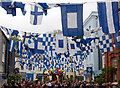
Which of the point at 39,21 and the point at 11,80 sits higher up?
the point at 39,21

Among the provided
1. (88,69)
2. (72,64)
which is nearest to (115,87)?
(72,64)

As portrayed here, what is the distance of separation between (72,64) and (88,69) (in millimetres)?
6770

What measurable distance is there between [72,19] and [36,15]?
2.81m

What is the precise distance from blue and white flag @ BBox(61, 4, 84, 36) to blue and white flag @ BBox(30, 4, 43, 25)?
85.3 inches

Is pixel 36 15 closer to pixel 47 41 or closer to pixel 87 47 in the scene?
pixel 47 41

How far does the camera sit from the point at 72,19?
15234 millimetres

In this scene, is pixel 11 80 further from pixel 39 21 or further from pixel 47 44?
pixel 39 21

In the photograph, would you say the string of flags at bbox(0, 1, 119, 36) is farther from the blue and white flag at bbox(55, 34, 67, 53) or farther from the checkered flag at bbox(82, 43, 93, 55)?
the checkered flag at bbox(82, 43, 93, 55)

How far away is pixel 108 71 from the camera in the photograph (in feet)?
98.4

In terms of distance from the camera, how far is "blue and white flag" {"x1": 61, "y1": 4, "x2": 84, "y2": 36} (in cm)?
1508

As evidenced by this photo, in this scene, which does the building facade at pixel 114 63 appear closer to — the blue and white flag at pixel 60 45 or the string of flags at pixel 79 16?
the blue and white flag at pixel 60 45

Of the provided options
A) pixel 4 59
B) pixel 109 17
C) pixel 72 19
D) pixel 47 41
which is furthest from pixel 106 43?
pixel 4 59

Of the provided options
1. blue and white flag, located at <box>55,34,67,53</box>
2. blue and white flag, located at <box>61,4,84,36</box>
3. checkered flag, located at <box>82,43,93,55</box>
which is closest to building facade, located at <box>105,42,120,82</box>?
checkered flag, located at <box>82,43,93,55</box>

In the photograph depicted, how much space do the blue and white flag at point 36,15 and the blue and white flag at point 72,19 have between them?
2167 millimetres
